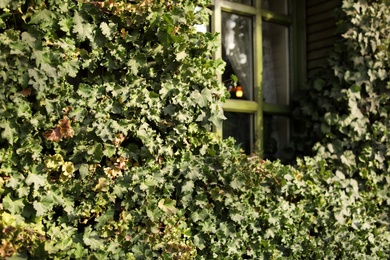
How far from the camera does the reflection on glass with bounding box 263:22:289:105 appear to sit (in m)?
4.56

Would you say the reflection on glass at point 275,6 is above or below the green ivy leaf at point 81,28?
above

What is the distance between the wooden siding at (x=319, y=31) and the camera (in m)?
4.64

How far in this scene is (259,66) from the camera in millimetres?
4375

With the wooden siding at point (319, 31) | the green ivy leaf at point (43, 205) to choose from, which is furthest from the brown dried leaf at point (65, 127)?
the wooden siding at point (319, 31)

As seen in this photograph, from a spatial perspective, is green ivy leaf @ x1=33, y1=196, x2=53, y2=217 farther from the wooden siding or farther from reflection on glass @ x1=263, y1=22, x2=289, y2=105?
the wooden siding

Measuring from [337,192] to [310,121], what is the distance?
0.71m

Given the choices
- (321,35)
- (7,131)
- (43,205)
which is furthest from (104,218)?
(321,35)

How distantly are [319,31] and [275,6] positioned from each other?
44 cm

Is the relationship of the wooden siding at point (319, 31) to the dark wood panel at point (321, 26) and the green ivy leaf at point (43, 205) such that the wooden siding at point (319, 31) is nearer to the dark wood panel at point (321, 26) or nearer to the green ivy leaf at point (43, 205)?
the dark wood panel at point (321, 26)

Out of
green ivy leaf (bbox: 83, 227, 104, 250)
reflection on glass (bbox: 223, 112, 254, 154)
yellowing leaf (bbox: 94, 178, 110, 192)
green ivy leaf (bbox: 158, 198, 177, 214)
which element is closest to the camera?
green ivy leaf (bbox: 83, 227, 104, 250)

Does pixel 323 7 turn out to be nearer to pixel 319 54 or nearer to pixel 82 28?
pixel 319 54

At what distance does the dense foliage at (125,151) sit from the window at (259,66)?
70 cm

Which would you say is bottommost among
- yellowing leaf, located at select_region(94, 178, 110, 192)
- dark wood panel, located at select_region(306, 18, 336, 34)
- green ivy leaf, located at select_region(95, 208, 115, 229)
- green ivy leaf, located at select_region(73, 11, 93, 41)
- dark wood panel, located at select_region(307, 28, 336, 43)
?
green ivy leaf, located at select_region(95, 208, 115, 229)

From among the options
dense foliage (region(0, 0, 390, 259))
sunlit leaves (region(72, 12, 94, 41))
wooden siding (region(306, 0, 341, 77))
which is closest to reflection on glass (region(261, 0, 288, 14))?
wooden siding (region(306, 0, 341, 77))
